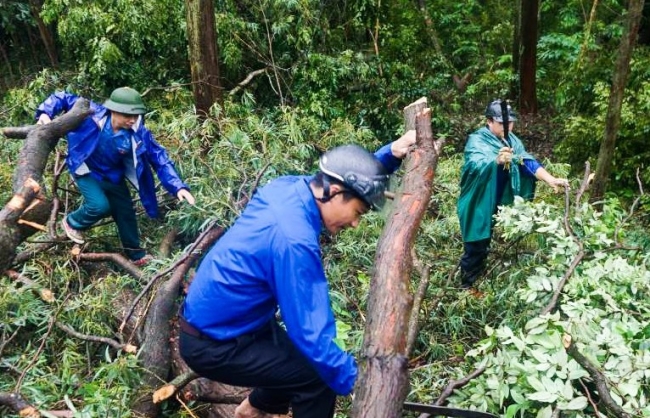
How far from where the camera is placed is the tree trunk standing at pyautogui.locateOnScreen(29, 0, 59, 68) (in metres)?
8.69

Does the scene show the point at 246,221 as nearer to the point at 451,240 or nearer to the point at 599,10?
the point at 451,240

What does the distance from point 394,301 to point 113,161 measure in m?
2.94

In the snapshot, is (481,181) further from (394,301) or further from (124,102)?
(124,102)

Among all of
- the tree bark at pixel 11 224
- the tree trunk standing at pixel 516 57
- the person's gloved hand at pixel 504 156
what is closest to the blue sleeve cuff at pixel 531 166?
the person's gloved hand at pixel 504 156

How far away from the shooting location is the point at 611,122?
5129mm

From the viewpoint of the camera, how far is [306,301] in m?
2.03

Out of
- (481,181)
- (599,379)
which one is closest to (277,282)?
(599,379)

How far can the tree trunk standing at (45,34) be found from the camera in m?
8.69

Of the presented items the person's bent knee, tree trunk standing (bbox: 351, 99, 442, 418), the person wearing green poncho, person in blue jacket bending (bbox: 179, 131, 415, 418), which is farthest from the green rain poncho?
the person's bent knee

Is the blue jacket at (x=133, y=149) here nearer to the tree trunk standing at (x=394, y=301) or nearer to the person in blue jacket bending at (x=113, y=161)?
the person in blue jacket bending at (x=113, y=161)

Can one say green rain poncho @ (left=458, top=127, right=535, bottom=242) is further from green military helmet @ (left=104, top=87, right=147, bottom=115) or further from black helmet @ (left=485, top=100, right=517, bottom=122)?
green military helmet @ (left=104, top=87, right=147, bottom=115)

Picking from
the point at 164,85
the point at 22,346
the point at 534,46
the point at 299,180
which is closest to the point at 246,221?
the point at 299,180

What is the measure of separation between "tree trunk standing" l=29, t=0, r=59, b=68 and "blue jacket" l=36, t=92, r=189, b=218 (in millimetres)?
5127

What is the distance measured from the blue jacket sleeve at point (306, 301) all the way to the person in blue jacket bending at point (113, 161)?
2.35 metres
